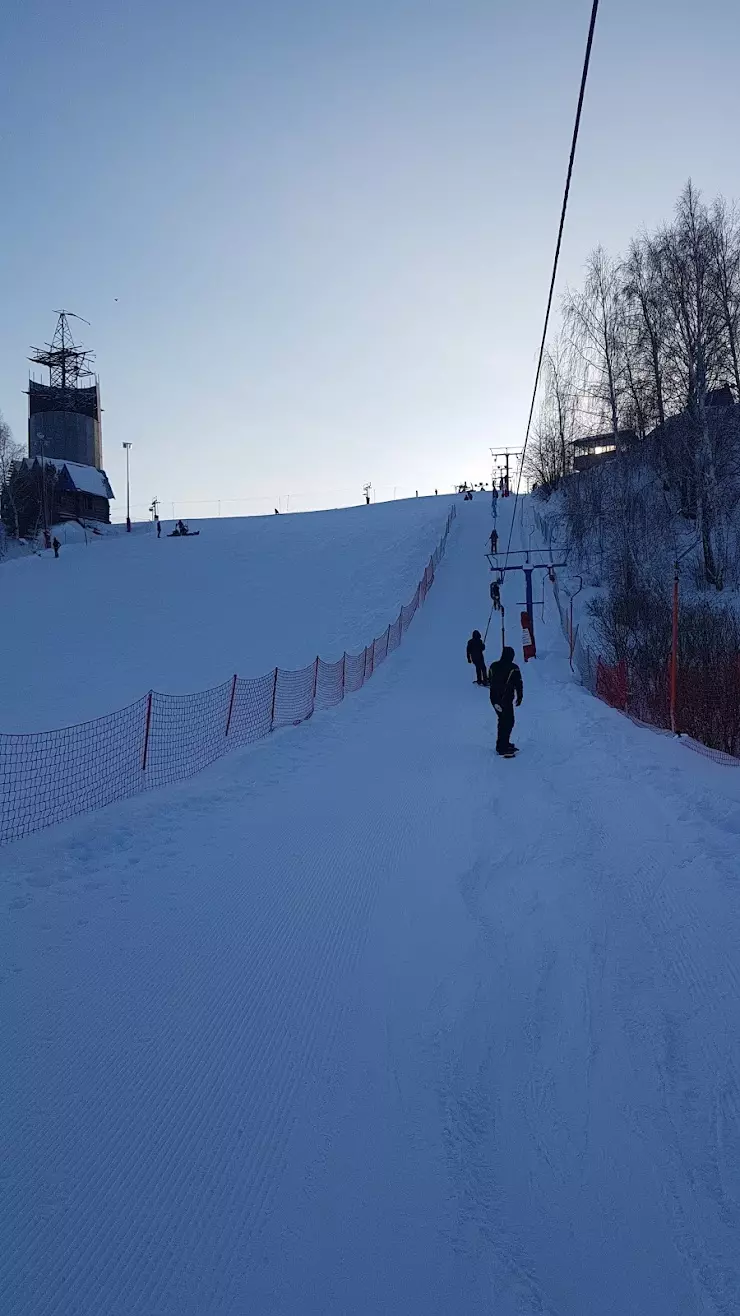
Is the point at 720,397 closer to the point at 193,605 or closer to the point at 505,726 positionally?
the point at 505,726

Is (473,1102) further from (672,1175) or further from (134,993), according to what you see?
(134,993)

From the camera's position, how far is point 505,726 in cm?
1145

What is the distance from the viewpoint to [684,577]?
2666 centimetres

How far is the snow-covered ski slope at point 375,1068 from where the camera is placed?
257 centimetres

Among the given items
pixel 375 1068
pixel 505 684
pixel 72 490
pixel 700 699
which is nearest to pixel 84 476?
pixel 72 490

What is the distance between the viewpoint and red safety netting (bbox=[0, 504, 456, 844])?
869cm

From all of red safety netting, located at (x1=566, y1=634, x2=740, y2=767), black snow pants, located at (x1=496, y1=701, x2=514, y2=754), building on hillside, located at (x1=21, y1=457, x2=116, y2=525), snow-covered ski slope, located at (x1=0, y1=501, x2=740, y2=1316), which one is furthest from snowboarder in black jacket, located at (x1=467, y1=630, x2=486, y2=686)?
building on hillside, located at (x1=21, y1=457, x2=116, y2=525)

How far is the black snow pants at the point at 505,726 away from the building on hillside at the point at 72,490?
65850 millimetres

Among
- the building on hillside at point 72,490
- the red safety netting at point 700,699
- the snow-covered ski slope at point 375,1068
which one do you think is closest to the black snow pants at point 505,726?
the snow-covered ski slope at point 375,1068

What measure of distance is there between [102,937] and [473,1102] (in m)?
2.69

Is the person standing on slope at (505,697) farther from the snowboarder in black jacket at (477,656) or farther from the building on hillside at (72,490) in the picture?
the building on hillside at (72,490)

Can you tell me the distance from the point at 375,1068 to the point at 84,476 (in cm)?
7912

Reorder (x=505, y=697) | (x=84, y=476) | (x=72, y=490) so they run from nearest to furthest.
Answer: (x=505, y=697) → (x=72, y=490) → (x=84, y=476)

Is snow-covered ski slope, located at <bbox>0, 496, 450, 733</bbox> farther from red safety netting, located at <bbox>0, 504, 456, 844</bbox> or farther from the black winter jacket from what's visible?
the black winter jacket
